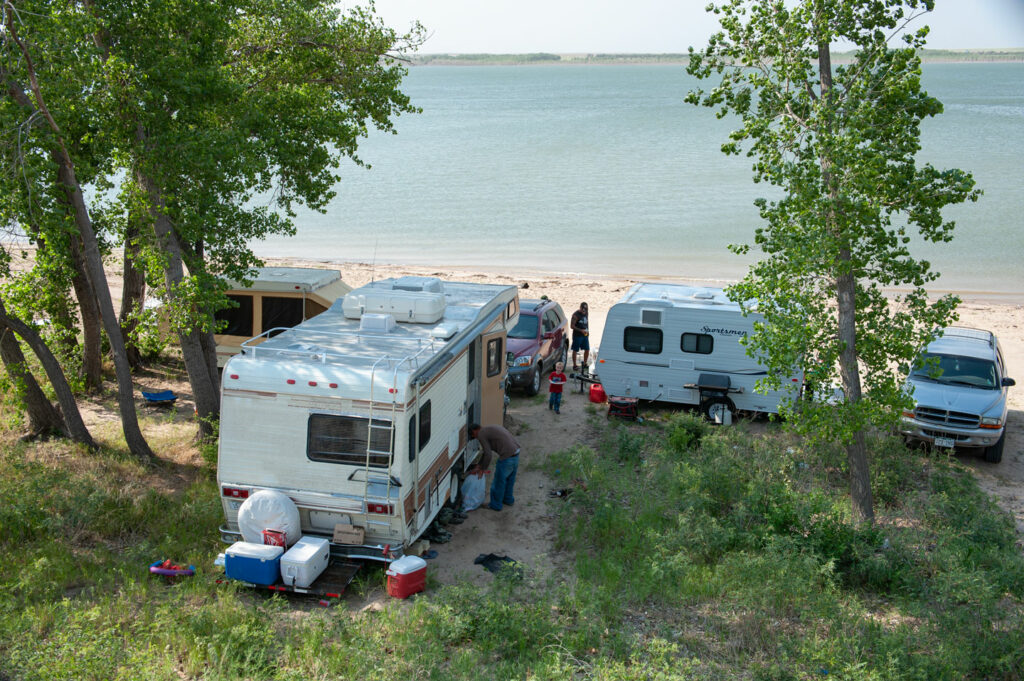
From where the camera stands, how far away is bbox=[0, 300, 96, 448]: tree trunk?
11.3m

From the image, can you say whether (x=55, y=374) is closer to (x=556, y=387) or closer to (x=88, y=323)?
(x=88, y=323)

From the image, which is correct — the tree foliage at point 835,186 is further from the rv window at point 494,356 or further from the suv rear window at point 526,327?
the suv rear window at point 526,327

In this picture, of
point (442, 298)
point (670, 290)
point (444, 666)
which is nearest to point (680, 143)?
point (670, 290)

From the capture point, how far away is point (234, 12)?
40.2 feet

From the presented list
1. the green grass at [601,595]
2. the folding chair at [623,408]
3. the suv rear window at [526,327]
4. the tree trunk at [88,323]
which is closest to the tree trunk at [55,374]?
the green grass at [601,595]

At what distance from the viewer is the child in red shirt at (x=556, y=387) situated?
14.8m

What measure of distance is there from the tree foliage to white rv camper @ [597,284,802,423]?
12.6 ft

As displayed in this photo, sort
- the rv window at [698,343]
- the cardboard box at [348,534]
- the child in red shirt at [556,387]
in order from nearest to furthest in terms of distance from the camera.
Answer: the cardboard box at [348,534] < the rv window at [698,343] < the child in red shirt at [556,387]

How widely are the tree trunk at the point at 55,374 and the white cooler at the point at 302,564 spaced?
517cm

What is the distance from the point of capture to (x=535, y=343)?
16438 mm

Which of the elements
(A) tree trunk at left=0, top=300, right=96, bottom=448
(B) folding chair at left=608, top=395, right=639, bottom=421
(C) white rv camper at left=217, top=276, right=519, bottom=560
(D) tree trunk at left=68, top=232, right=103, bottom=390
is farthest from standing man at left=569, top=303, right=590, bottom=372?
(A) tree trunk at left=0, top=300, right=96, bottom=448

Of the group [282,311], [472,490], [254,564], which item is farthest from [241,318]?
[254,564]

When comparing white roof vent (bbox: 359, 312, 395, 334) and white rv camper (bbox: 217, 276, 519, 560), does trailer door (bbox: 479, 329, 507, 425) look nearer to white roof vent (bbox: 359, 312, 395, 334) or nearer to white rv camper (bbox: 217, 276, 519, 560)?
white roof vent (bbox: 359, 312, 395, 334)

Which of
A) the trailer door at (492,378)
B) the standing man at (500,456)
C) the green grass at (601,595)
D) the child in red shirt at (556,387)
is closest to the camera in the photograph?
the green grass at (601,595)
